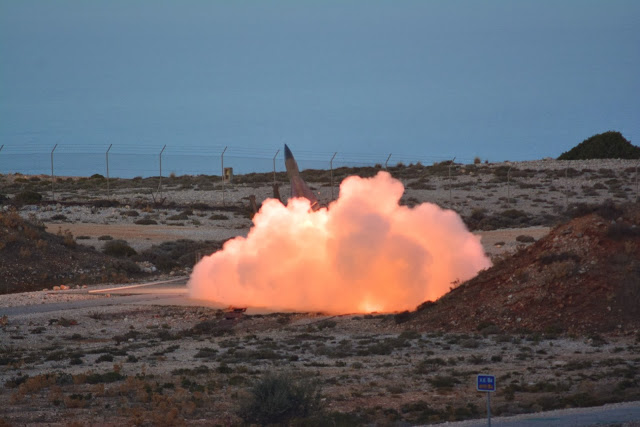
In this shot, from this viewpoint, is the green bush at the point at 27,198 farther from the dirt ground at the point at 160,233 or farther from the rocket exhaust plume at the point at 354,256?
the rocket exhaust plume at the point at 354,256

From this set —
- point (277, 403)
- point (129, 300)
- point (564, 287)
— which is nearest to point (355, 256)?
point (564, 287)

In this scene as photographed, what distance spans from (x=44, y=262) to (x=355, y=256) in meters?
18.9

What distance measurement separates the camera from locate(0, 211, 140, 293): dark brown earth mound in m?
42.7

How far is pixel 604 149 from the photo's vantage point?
310 ft

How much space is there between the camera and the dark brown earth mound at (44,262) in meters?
42.7

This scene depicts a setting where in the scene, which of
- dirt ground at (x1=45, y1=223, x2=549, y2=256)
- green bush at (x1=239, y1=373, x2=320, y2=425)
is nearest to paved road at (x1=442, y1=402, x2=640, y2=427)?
green bush at (x1=239, y1=373, x2=320, y2=425)

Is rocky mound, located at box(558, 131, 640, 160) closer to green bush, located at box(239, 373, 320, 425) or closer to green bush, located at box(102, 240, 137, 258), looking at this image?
green bush, located at box(102, 240, 137, 258)

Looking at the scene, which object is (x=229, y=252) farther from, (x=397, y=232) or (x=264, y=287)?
(x=397, y=232)

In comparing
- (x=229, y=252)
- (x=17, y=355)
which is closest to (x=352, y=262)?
(x=229, y=252)

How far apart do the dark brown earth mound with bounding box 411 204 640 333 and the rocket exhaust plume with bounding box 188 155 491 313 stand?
3116mm

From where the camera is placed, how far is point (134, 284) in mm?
41844

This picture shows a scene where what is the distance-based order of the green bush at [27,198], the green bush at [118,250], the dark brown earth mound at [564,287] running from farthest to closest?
1. the green bush at [27,198]
2. the green bush at [118,250]
3. the dark brown earth mound at [564,287]

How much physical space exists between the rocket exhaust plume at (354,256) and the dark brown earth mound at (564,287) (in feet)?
→ 10.2

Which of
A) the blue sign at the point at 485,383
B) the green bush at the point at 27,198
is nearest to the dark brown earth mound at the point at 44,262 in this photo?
the green bush at the point at 27,198
